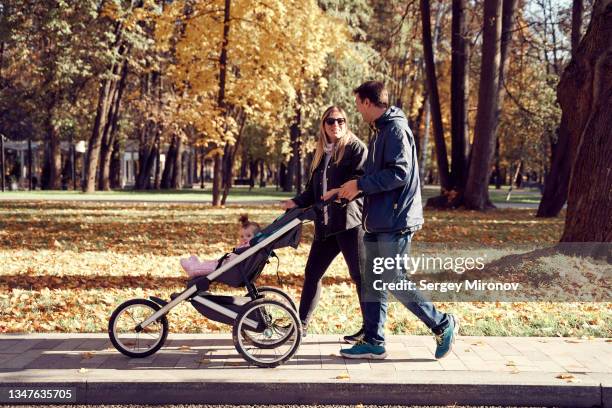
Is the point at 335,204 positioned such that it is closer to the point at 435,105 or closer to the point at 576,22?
the point at 576,22

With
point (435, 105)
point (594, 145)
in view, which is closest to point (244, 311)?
point (594, 145)

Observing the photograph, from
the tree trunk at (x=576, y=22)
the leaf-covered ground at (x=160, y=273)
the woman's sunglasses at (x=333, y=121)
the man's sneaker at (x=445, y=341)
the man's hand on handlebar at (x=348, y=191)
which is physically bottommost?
the leaf-covered ground at (x=160, y=273)

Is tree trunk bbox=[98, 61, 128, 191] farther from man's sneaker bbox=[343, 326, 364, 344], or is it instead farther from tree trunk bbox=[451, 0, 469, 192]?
man's sneaker bbox=[343, 326, 364, 344]

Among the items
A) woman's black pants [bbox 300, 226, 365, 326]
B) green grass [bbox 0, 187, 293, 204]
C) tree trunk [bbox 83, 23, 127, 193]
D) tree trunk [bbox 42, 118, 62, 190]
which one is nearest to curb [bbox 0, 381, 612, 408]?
woman's black pants [bbox 300, 226, 365, 326]

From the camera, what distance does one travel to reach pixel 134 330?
233 inches

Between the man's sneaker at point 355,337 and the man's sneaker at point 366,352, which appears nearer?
the man's sneaker at point 366,352

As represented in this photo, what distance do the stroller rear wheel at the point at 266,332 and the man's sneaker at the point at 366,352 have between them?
17.2 inches

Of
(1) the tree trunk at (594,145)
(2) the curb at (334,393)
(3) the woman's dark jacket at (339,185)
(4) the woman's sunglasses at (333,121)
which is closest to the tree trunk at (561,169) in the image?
(1) the tree trunk at (594,145)

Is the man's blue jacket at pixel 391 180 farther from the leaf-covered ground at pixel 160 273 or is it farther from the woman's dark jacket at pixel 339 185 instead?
the leaf-covered ground at pixel 160 273

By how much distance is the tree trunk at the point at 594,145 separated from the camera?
31.7ft

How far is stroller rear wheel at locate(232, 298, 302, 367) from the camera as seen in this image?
5.64 m

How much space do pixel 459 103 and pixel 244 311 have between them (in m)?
21.2

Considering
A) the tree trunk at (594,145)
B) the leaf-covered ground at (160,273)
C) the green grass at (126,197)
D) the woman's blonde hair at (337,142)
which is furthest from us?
the green grass at (126,197)

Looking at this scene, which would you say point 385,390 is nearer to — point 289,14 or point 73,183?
point 289,14
